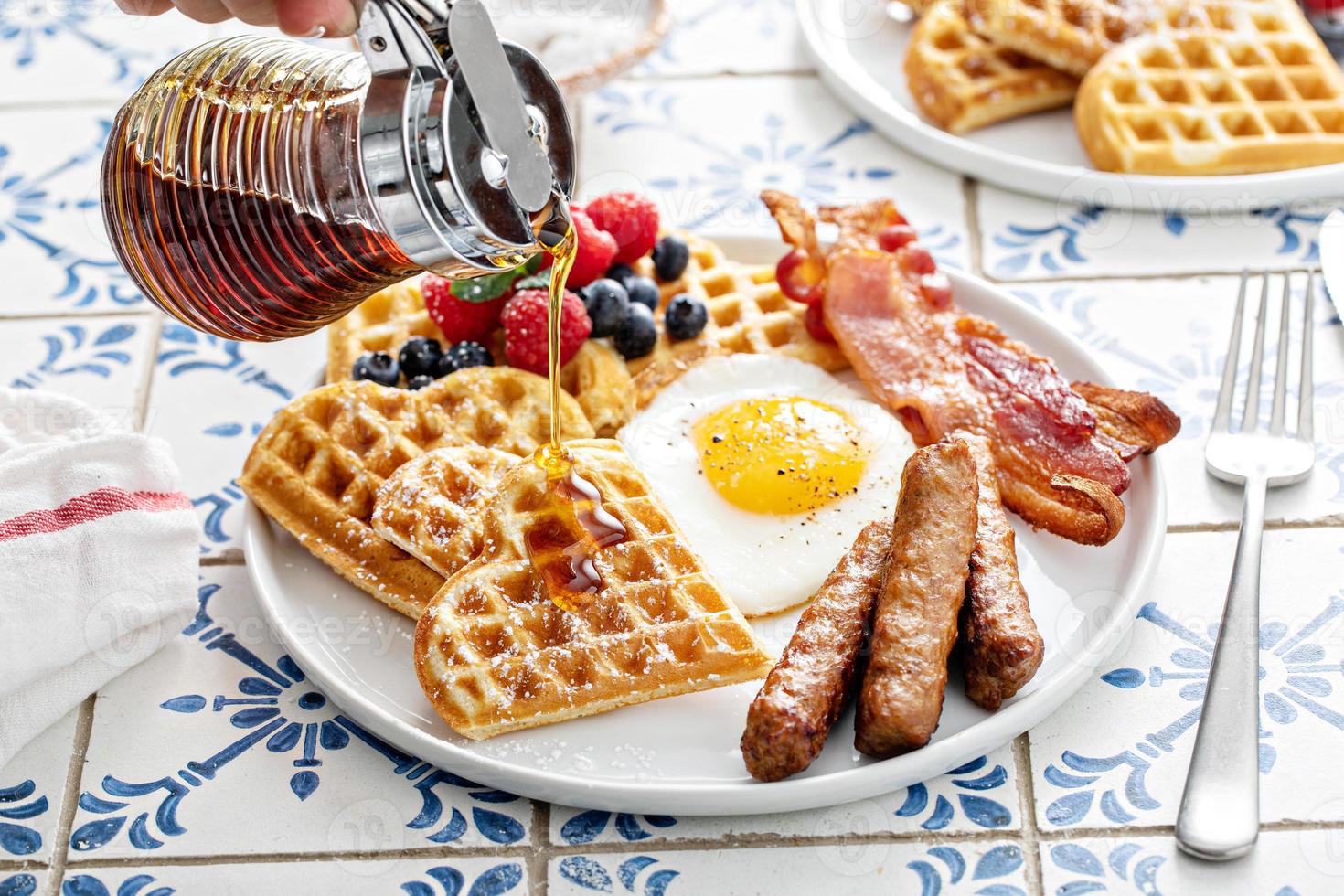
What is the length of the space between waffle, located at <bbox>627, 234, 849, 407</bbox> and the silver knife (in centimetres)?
98

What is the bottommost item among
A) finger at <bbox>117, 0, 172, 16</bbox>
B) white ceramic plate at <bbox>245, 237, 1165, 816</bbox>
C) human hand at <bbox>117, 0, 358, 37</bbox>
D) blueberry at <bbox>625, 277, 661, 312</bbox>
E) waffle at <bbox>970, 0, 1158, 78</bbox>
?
white ceramic plate at <bbox>245, 237, 1165, 816</bbox>

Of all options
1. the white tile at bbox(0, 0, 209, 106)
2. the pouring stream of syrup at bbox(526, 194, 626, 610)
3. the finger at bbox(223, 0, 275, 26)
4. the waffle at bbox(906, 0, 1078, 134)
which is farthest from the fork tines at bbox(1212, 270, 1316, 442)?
the white tile at bbox(0, 0, 209, 106)

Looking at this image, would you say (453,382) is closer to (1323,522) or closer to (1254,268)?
(1323,522)

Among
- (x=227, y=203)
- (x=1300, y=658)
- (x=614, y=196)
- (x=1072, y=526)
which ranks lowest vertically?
(x=1300, y=658)

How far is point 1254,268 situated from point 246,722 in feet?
7.59

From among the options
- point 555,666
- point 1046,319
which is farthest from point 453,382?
point 1046,319

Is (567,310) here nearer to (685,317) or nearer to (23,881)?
(685,317)

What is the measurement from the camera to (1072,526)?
88.4 inches

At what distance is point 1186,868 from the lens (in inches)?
71.9

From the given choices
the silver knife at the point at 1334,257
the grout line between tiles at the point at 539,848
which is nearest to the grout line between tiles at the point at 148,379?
the grout line between tiles at the point at 539,848

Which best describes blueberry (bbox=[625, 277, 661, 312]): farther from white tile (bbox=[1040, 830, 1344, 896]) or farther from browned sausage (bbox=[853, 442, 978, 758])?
white tile (bbox=[1040, 830, 1344, 896])

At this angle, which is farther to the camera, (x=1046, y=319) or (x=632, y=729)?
(x=1046, y=319)

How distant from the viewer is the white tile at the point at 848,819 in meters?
1.91

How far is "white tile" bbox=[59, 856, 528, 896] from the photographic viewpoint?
6.13 feet
